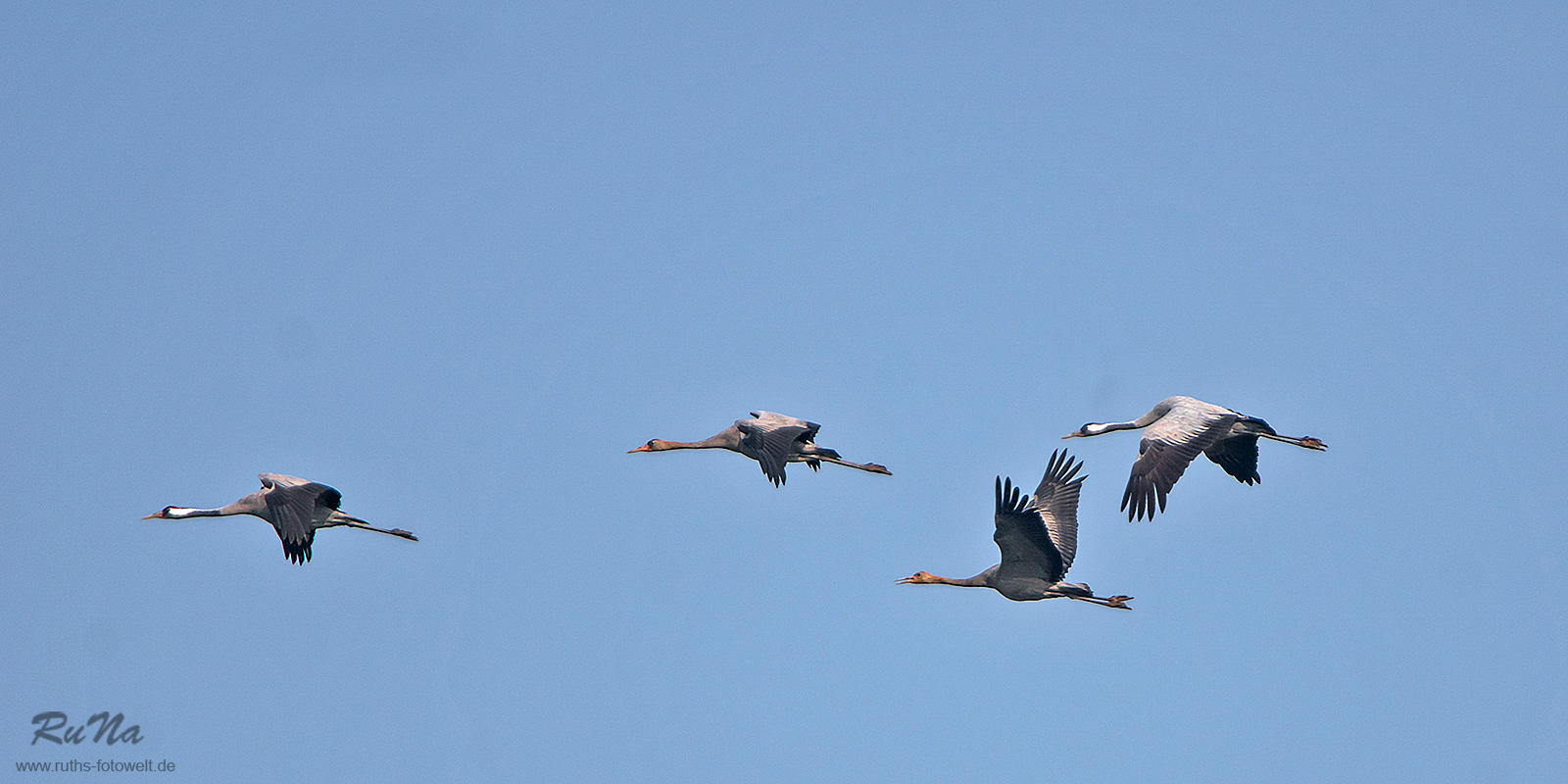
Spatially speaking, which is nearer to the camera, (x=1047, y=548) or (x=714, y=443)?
(x=1047, y=548)

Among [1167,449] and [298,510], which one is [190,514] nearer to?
[298,510]

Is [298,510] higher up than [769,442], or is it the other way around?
[769,442]

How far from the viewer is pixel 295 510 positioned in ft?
84.4

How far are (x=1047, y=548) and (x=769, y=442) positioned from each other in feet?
14.2

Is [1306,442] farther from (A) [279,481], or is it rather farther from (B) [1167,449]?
(A) [279,481]

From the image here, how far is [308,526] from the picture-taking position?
25328 millimetres

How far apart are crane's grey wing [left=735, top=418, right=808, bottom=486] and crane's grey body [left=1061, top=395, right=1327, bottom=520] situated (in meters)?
4.57

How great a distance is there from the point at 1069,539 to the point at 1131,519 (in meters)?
0.99

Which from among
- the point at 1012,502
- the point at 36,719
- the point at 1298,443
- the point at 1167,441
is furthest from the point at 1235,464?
Answer: the point at 36,719

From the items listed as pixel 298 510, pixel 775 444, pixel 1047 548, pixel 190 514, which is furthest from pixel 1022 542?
pixel 190 514

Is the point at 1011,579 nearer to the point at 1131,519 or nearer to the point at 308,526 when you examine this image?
the point at 1131,519

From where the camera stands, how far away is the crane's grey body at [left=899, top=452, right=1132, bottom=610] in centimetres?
2544

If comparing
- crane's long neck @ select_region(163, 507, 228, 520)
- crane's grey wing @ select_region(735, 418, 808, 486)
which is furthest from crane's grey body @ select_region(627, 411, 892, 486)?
crane's long neck @ select_region(163, 507, 228, 520)

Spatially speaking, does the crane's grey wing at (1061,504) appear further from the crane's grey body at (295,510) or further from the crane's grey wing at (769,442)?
the crane's grey body at (295,510)
